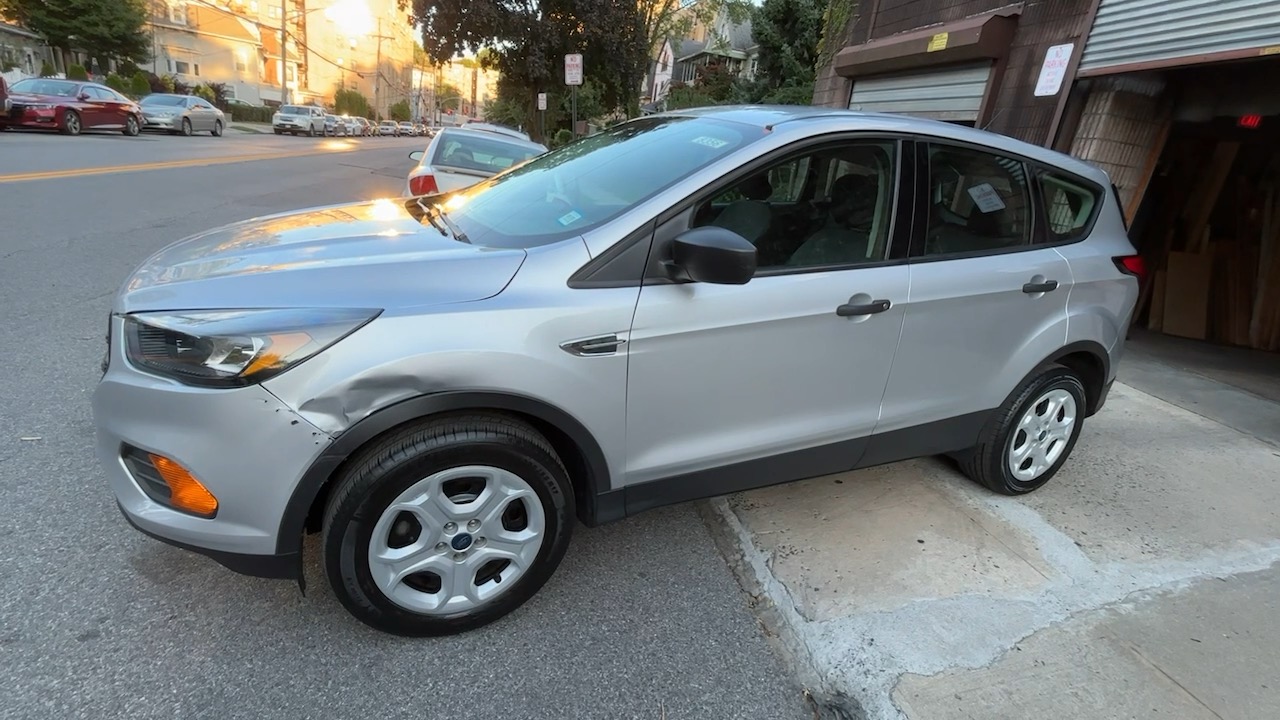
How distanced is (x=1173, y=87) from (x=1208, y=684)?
577cm

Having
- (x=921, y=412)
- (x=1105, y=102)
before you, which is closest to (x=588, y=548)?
(x=921, y=412)

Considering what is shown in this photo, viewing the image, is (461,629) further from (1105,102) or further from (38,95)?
(38,95)

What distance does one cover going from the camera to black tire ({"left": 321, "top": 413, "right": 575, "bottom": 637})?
200 centimetres

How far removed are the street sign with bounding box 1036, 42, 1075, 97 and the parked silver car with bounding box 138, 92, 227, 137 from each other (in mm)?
24530

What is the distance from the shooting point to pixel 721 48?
32312 mm

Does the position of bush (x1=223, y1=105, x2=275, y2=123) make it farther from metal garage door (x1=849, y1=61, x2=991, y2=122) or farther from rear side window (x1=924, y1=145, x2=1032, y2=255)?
rear side window (x1=924, y1=145, x2=1032, y2=255)

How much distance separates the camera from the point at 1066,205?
325 centimetres

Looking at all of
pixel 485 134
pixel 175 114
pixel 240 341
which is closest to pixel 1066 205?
pixel 240 341

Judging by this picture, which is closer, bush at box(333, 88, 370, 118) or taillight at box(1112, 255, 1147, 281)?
taillight at box(1112, 255, 1147, 281)

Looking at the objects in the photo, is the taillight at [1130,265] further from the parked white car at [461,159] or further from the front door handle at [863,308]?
the parked white car at [461,159]

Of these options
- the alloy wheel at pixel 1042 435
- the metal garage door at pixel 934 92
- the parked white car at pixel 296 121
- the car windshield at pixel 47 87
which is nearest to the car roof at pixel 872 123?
the alloy wheel at pixel 1042 435

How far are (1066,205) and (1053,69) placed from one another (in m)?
4.43

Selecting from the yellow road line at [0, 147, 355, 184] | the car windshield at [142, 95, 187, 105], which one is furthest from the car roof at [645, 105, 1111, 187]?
the car windshield at [142, 95, 187, 105]

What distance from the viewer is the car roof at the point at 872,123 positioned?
2.68 metres
